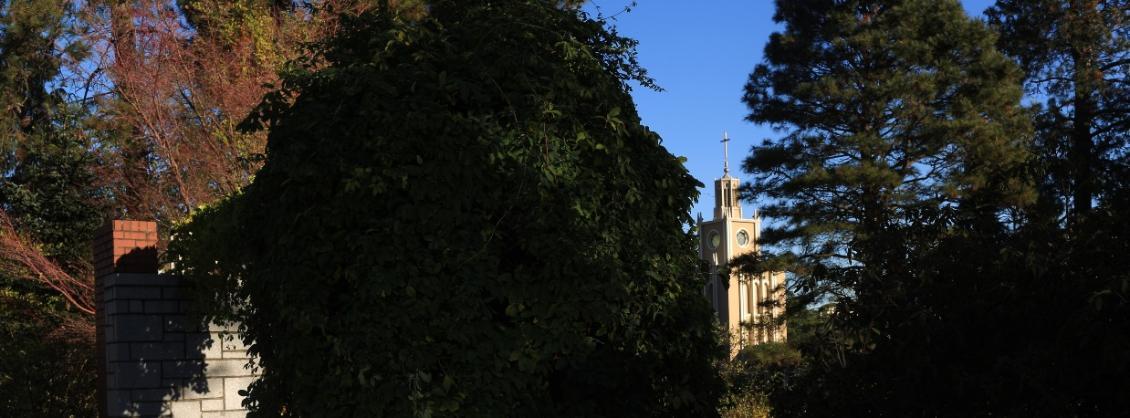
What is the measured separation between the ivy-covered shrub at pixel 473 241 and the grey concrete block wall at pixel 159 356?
3.56 m

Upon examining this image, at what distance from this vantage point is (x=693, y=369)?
6625 mm

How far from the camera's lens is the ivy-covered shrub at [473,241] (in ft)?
19.4

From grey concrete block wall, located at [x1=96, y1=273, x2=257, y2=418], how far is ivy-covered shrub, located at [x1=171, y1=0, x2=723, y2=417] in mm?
3556

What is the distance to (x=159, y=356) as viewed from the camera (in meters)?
9.84

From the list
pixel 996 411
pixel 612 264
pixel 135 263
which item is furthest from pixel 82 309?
pixel 996 411

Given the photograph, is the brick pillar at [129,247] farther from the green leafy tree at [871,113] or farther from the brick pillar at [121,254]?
the green leafy tree at [871,113]

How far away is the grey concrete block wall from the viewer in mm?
9625

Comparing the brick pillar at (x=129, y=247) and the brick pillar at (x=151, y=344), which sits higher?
the brick pillar at (x=129, y=247)

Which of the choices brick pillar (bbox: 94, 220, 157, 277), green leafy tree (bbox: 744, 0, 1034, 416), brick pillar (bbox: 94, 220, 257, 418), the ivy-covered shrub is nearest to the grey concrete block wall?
brick pillar (bbox: 94, 220, 257, 418)

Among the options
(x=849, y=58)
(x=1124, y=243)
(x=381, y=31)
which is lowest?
(x=1124, y=243)

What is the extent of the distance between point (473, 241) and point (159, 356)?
5152 millimetres

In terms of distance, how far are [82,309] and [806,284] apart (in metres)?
15.6

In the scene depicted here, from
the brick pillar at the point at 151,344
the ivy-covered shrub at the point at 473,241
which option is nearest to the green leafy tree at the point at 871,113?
the brick pillar at the point at 151,344

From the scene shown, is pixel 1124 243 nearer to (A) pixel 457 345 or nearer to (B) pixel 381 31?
(A) pixel 457 345
